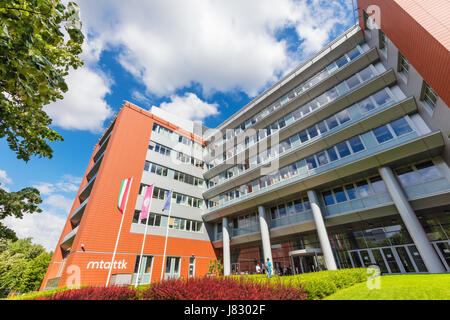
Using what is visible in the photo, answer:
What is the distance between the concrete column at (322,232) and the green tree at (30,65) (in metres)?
20.1

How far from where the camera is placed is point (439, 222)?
50.4ft

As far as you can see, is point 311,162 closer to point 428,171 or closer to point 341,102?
point 341,102

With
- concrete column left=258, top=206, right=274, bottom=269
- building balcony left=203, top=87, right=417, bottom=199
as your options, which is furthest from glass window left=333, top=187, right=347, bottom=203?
concrete column left=258, top=206, right=274, bottom=269

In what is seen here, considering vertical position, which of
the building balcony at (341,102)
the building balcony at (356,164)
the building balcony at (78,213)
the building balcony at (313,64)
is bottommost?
the building balcony at (78,213)

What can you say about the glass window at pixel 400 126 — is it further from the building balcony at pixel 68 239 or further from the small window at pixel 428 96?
the building balcony at pixel 68 239

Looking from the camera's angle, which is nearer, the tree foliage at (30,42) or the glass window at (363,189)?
the tree foliage at (30,42)

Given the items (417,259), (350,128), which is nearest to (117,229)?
(350,128)

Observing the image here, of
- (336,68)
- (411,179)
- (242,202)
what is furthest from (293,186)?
(336,68)

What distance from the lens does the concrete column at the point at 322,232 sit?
690 inches

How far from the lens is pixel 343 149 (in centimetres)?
1950

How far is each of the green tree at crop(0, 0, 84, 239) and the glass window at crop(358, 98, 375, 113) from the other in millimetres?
22390

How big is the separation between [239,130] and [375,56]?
63.2 ft

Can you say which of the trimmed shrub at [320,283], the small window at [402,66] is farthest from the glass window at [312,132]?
the trimmed shrub at [320,283]
